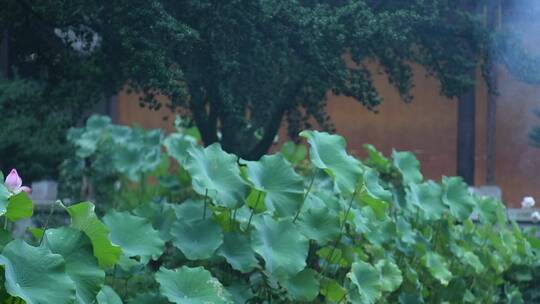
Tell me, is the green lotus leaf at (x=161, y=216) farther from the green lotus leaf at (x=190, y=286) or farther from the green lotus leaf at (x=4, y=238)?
the green lotus leaf at (x=4, y=238)

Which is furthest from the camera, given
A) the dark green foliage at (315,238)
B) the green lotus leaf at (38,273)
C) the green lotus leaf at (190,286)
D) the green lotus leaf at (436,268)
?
the green lotus leaf at (436,268)

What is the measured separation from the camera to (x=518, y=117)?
402 inches

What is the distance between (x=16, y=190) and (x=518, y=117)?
7.42 metres

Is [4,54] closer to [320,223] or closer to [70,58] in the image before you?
[70,58]

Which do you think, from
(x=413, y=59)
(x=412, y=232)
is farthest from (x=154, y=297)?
(x=413, y=59)

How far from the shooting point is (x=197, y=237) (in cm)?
453

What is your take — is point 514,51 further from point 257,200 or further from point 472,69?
point 257,200

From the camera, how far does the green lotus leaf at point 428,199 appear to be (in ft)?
19.2

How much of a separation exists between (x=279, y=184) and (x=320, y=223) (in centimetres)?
34

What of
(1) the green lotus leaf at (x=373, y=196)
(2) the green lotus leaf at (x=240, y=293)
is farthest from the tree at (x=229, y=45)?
(2) the green lotus leaf at (x=240, y=293)

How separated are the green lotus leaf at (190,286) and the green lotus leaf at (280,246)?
1.29 ft

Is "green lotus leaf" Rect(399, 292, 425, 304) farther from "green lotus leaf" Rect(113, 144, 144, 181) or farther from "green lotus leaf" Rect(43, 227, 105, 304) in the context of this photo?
"green lotus leaf" Rect(113, 144, 144, 181)

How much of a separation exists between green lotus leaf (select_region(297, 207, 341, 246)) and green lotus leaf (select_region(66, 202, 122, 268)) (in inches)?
50.0

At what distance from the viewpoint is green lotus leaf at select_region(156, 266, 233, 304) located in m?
3.96
